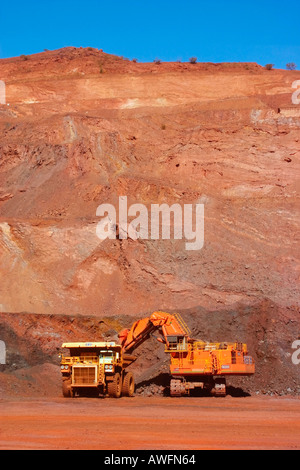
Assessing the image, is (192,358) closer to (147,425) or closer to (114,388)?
(114,388)

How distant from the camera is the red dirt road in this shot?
10442 mm

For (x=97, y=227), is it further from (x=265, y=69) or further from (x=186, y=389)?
(x=265, y=69)

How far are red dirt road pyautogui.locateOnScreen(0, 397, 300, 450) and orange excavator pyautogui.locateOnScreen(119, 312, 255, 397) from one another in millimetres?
1310

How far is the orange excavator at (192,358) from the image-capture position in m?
19.0

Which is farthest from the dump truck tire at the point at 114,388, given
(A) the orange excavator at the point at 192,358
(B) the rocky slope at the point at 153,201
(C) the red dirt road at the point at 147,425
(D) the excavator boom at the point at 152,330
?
(B) the rocky slope at the point at 153,201

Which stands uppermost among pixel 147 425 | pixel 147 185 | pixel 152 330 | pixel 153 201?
pixel 147 185

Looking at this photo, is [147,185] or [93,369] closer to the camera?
[93,369]

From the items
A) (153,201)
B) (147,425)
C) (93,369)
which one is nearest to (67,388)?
(93,369)

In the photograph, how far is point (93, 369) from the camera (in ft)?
60.1

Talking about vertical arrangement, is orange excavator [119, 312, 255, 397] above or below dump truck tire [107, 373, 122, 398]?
above

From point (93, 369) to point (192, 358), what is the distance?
2.99 m

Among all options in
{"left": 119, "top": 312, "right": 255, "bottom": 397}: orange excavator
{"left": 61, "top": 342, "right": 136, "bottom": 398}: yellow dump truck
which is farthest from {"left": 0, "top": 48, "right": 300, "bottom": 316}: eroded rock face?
{"left": 61, "top": 342, "right": 136, "bottom": 398}: yellow dump truck

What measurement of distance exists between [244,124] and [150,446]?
96.8 feet

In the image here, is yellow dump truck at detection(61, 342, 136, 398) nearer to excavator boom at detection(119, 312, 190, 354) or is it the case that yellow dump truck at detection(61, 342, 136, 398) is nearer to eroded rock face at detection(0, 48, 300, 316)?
excavator boom at detection(119, 312, 190, 354)
